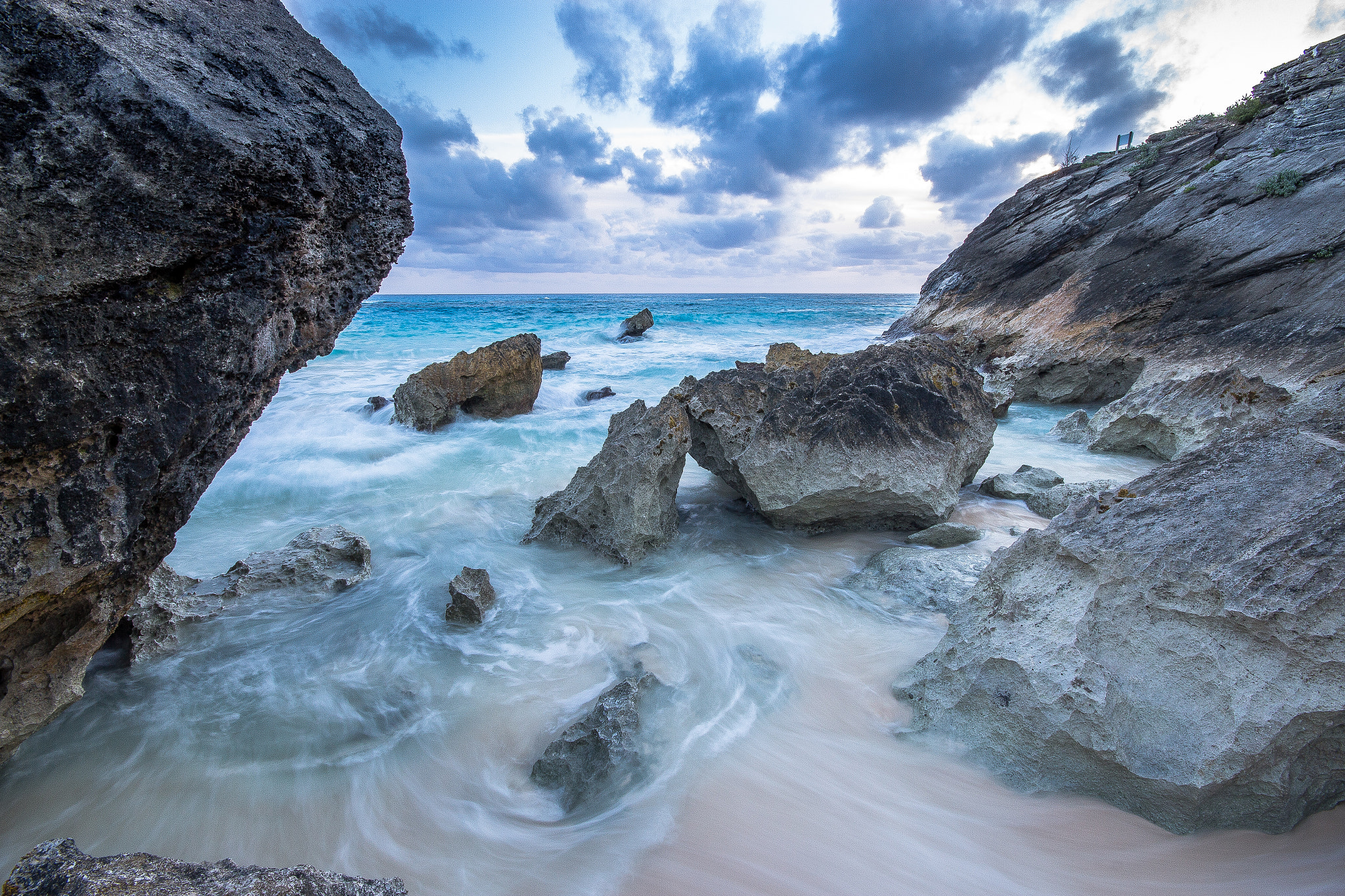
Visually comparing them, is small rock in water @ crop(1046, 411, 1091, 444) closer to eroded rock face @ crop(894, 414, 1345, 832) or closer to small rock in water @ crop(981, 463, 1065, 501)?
small rock in water @ crop(981, 463, 1065, 501)

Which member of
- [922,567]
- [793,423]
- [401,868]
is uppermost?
[793,423]

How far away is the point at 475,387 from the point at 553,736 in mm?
8057

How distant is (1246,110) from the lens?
1230 cm

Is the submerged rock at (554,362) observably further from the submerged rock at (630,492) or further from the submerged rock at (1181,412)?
the submerged rock at (1181,412)

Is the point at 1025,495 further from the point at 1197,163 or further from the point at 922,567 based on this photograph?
the point at 1197,163

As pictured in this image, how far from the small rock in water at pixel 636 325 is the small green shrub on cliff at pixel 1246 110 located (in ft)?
59.8

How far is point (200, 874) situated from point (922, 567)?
417 centimetres

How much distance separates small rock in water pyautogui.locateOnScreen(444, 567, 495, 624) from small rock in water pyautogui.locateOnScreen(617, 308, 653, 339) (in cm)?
2177

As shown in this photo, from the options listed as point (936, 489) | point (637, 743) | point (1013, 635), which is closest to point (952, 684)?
point (1013, 635)

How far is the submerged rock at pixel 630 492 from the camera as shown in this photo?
481 cm

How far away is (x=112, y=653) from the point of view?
11.5 ft

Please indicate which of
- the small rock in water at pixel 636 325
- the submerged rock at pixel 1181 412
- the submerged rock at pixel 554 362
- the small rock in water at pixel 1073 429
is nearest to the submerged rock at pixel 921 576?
the submerged rock at pixel 1181 412

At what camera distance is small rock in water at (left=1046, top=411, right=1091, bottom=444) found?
813cm

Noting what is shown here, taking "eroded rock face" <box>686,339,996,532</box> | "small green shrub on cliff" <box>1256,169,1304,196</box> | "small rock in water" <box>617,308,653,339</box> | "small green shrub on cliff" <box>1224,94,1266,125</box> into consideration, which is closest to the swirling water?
"eroded rock face" <box>686,339,996,532</box>
